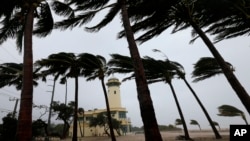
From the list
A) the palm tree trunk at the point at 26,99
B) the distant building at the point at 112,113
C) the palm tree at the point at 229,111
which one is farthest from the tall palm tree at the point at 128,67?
the distant building at the point at 112,113

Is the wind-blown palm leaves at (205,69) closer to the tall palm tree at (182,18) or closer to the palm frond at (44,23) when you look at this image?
the tall palm tree at (182,18)

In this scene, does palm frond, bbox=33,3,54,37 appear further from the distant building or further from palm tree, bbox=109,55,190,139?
the distant building

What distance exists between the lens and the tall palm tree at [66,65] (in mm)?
14695

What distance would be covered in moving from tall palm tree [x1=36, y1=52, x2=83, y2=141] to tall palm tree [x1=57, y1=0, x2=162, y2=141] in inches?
268

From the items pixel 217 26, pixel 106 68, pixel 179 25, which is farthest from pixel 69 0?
pixel 106 68

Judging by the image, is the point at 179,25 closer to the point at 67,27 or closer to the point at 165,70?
the point at 67,27

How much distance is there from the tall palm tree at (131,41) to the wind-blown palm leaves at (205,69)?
9093 mm

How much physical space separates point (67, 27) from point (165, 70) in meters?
9.99

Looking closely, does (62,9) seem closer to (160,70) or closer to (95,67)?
(95,67)

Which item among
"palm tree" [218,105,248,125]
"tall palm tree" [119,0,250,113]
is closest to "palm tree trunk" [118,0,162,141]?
"tall palm tree" [119,0,250,113]

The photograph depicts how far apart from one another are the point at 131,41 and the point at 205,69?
11426 mm

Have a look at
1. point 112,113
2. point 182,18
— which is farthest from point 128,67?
point 112,113

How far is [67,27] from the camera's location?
26.9 feet

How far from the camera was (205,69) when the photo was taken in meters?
15.9
